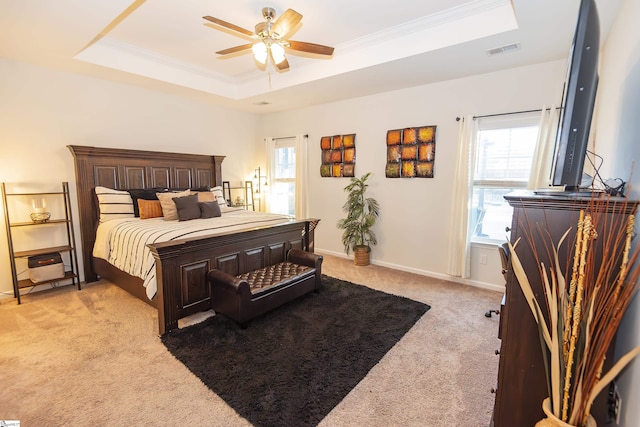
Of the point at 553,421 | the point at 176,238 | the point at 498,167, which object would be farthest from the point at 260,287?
the point at 498,167

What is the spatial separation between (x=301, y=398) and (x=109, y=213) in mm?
3278

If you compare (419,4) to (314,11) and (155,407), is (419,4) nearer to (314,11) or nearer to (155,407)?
(314,11)

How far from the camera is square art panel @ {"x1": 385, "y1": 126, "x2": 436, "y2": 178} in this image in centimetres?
382

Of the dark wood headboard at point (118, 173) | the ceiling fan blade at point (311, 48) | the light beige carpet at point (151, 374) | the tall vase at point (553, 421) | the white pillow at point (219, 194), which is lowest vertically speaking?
the light beige carpet at point (151, 374)

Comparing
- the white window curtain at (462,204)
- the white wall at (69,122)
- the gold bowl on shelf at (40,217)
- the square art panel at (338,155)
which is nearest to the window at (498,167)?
the white window curtain at (462,204)

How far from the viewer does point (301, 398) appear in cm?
178

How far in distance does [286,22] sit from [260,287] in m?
2.14

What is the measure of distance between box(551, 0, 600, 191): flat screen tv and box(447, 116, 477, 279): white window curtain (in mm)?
2157

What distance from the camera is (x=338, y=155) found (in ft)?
15.4

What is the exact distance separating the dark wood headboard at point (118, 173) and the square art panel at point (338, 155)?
1.99 metres

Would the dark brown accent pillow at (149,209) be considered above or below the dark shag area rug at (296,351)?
above

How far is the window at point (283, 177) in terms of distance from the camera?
546 cm

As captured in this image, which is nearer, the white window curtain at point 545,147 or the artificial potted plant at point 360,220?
the white window curtain at point 545,147

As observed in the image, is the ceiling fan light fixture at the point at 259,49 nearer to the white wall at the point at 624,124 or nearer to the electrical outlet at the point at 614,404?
the white wall at the point at 624,124
